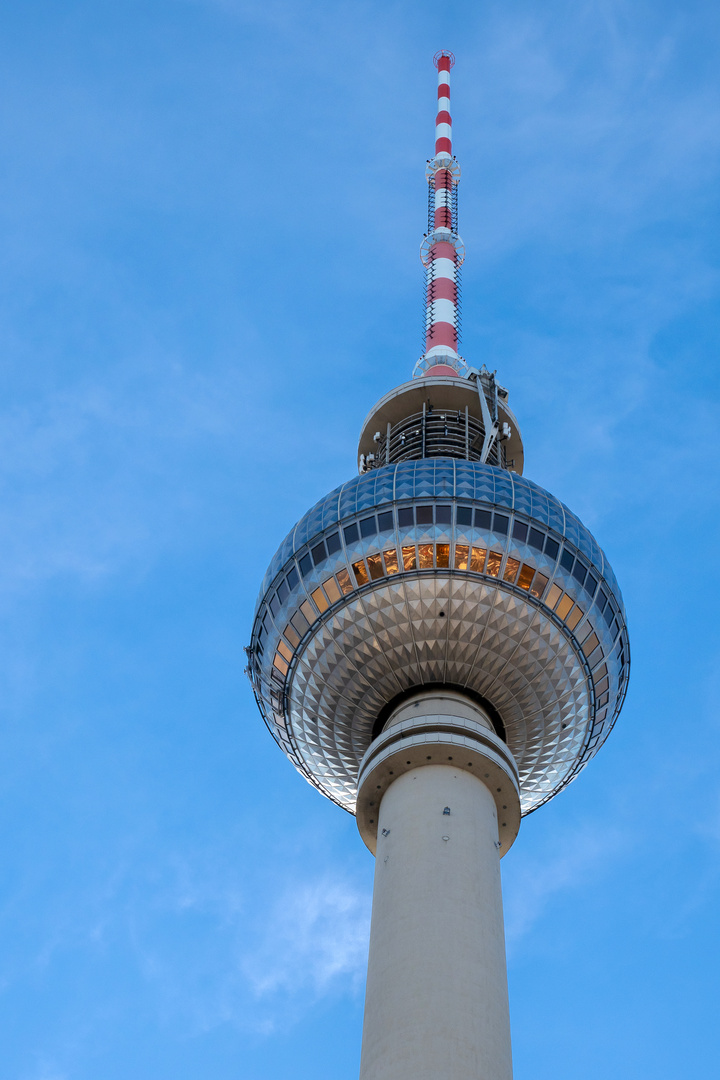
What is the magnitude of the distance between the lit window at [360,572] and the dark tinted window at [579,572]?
6.71 meters

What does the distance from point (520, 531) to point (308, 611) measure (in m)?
7.10

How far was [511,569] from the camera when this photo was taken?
116 feet

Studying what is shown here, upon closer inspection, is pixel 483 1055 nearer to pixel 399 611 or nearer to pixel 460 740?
pixel 460 740

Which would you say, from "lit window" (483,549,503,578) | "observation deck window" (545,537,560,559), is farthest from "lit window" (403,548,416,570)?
"observation deck window" (545,537,560,559)

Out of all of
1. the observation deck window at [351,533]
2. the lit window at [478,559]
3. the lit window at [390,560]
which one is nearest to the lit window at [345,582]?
the observation deck window at [351,533]

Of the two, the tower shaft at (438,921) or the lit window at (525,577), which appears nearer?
the tower shaft at (438,921)

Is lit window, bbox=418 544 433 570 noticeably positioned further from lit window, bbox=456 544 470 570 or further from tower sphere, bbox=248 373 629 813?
lit window, bbox=456 544 470 570

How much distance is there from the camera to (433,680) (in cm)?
3525

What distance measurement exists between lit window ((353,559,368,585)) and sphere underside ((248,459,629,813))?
68mm

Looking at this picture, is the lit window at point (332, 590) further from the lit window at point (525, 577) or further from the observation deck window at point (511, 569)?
the lit window at point (525, 577)

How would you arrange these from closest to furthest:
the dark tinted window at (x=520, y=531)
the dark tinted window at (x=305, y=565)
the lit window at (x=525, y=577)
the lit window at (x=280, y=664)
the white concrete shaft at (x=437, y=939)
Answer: the white concrete shaft at (x=437, y=939), the lit window at (x=525, y=577), the dark tinted window at (x=520, y=531), the dark tinted window at (x=305, y=565), the lit window at (x=280, y=664)

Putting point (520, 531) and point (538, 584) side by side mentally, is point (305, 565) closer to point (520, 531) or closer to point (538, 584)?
point (520, 531)

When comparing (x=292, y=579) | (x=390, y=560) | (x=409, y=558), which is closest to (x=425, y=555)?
(x=409, y=558)

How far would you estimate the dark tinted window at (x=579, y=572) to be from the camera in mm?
36750
